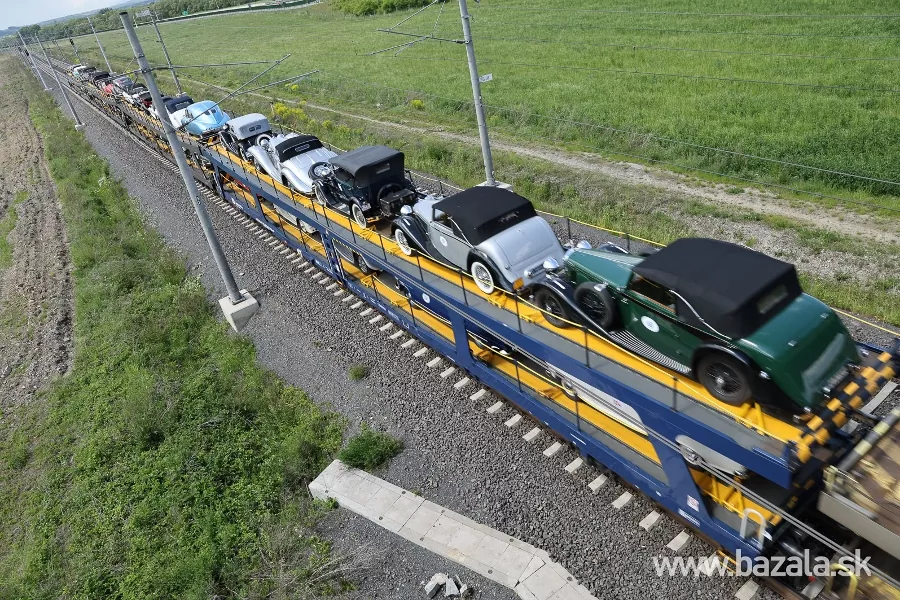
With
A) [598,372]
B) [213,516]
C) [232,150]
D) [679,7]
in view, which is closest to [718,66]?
[679,7]

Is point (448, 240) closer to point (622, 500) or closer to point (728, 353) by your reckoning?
point (622, 500)

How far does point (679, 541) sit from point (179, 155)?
13370mm

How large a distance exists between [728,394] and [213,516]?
28.1 ft

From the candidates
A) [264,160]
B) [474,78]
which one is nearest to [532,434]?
[474,78]

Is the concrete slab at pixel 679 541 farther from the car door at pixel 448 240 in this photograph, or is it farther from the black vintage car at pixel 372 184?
the black vintage car at pixel 372 184

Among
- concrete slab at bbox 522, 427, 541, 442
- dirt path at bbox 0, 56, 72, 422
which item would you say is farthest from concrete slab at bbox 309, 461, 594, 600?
dirt path at bbox 0, 56, 72, 422

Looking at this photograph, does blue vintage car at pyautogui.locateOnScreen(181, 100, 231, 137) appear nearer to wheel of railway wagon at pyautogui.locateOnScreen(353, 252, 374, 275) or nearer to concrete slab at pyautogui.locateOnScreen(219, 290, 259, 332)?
concrete slab at pyautogui.locateOnScreen(219, 290, 259, 332)

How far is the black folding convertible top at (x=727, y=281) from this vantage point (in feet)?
21.3

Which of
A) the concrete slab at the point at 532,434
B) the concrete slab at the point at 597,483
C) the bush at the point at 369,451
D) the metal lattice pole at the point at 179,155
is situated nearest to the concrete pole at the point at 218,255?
the metal lattice pole at the point at 179,155

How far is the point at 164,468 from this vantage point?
35.9 ft

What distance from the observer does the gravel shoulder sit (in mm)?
7949

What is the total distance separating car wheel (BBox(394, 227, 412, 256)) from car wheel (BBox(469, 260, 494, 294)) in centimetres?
215

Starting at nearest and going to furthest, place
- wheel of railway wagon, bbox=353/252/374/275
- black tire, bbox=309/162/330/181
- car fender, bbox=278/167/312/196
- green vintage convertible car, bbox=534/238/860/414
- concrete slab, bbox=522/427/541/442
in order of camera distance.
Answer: green vintage convertible car, bbox=534/238/860/414
concrete slab, bbox=522/427/541/442
wheel of railway wagon, bbox=353/252/374/275
black tire, bbox=309/162/330/181
car fender, bbox=278/167/312/196

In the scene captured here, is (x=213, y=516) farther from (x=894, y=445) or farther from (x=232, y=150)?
(x=232, y=150)
